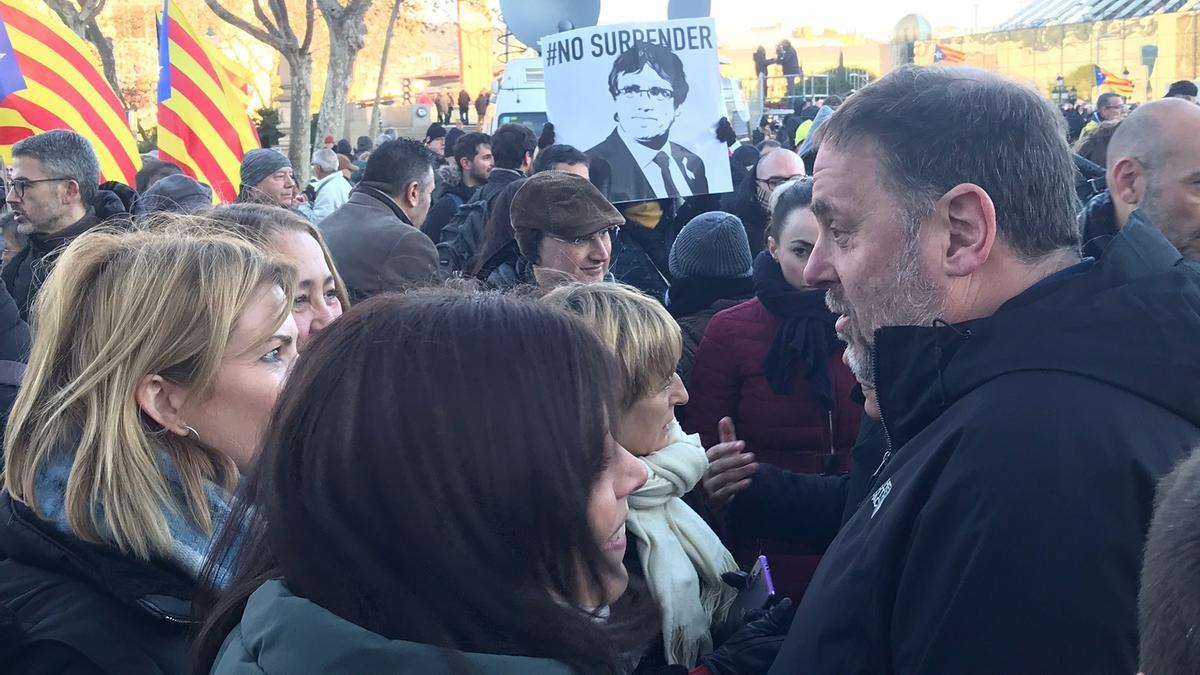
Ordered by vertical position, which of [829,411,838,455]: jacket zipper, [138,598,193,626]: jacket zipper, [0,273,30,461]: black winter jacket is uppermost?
[0,273,30,461]: black winter jacket

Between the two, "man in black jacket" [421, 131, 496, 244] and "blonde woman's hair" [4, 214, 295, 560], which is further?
"man in black jacket" [421, 131, 496, 244]

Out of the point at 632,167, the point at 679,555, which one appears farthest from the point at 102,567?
the point at 632,167

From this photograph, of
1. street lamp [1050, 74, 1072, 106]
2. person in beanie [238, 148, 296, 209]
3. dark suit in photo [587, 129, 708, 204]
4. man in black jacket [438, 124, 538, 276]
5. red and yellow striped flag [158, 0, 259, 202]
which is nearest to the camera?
man in black jacket [438, 124, 538, 276]

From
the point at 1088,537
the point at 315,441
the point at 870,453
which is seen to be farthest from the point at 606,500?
the point at 870,453

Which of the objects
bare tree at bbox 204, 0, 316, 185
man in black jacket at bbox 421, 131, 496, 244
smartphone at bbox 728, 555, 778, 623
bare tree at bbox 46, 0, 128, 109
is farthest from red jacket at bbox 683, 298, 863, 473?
bare tree at bbox 46, 0, 128, 109

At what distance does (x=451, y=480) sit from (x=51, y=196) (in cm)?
465

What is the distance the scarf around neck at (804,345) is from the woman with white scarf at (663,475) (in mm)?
692

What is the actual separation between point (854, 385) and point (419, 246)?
2.17m

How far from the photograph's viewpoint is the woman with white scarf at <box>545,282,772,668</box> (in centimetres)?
245

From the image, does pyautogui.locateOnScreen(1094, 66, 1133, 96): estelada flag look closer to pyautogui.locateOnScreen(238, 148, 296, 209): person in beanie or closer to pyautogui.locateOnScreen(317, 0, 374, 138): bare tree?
pyautogui.locateOnScreen(317, 0, 374, 138): bare tree

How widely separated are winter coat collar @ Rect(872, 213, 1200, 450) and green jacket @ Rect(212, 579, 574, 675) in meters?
0.78

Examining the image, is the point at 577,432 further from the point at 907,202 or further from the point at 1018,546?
the point at 907,202

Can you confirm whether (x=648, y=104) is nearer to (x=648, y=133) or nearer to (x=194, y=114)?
(x=648, y=133)

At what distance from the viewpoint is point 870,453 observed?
2.46m
